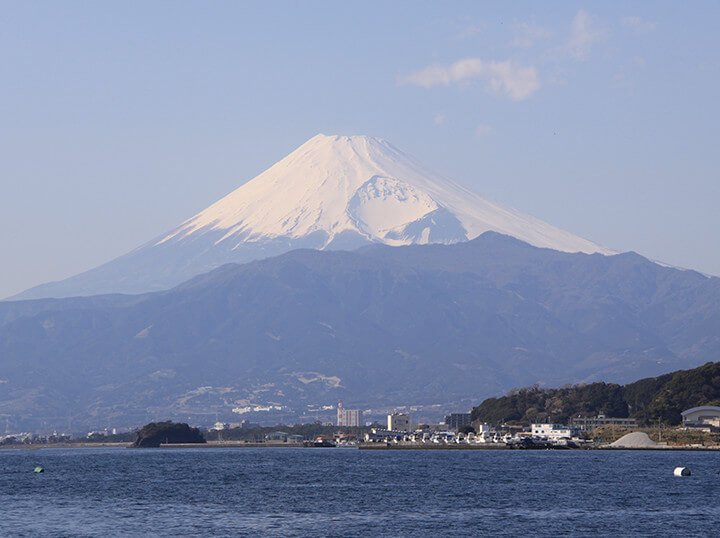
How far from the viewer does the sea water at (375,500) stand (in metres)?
83.2

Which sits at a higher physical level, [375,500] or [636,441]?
[636,441]

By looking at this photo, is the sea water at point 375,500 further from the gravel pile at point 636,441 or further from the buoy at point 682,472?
the gravel pile at point 636,441

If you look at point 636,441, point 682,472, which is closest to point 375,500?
point 682,472

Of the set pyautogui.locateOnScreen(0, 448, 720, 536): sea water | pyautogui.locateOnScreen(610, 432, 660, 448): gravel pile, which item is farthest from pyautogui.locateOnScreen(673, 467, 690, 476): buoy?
pyautogui.locateOnScreen(610, 432, 660, 448): gravel pile

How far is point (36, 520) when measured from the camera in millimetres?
89625

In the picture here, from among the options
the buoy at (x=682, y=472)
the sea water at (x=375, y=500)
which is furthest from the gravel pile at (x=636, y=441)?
the buoy at (x=682, y=472)

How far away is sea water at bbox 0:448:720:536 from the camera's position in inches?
3278

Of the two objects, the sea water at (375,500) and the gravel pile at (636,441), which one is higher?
the gravel pile at (636,441)

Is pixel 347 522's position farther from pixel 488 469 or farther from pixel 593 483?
pixel 488 469

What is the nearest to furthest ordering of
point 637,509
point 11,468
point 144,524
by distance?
point 144,524 → point 637,509 → point 11,468

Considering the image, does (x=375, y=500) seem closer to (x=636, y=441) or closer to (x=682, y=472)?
(x=682, y=472)

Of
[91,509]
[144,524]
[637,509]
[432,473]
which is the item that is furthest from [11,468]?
[637,509]

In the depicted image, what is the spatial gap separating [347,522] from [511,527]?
11.7m

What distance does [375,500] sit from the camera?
10162cm
